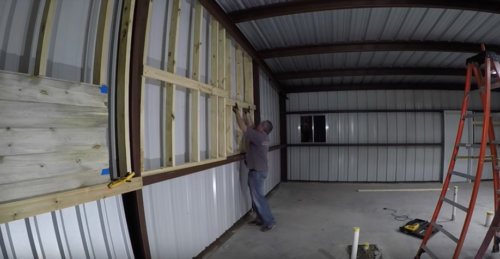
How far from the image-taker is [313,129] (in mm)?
9531

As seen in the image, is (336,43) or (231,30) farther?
(336,43)

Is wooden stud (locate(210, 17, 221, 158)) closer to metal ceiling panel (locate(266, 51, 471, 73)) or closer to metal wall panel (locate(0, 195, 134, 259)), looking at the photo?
metal wall panel (locate(0, 195, 134, 259))

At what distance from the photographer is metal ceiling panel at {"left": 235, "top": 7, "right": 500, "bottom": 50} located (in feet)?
13.1

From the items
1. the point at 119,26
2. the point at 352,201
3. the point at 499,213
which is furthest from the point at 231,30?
the point at 352,201

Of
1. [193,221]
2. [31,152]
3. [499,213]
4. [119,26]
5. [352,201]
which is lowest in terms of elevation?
[352,201]

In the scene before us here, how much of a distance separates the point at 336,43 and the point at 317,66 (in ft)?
6.09

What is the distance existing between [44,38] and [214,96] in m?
2.32

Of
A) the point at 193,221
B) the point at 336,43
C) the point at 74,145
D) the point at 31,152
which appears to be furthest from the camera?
the point at 336,43

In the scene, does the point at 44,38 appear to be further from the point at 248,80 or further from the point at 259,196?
the point at 248,80

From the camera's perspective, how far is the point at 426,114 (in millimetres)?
9047

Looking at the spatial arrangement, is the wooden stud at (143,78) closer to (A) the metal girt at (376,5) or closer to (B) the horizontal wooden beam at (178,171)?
(B) the horizontal wooden beam at (178,171)

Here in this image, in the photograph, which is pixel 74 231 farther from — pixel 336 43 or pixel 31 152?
pixel 336 43

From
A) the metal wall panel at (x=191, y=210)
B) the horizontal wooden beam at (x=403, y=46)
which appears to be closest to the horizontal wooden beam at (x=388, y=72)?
the horizontal wooden beam at (x=403, y=46)

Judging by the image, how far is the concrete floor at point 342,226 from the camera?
3.62 m
